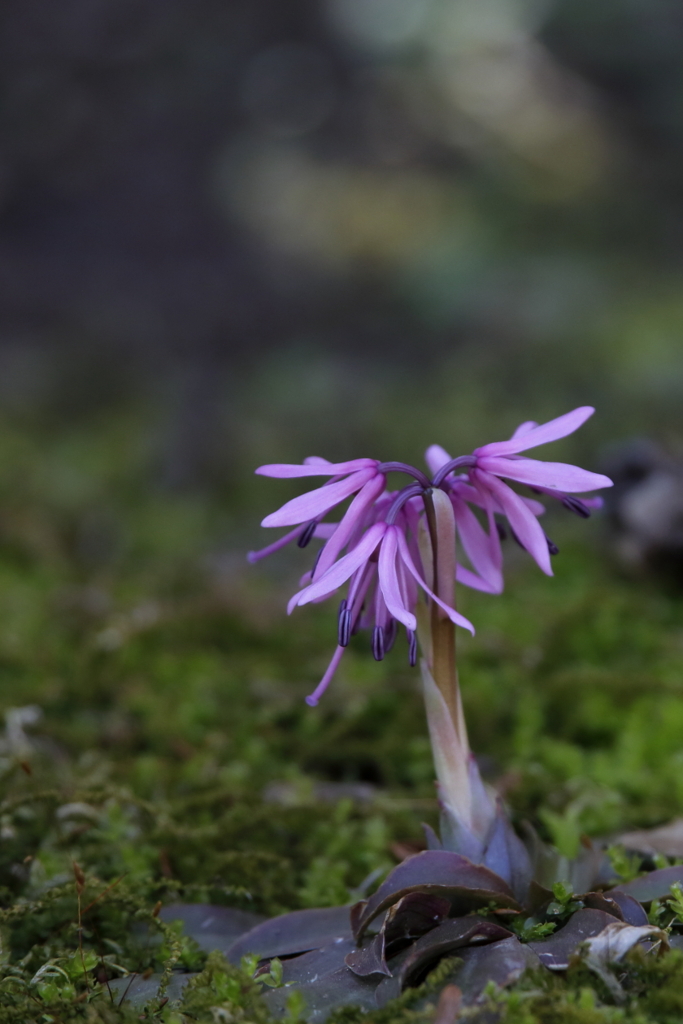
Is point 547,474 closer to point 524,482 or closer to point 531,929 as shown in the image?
point 524,482

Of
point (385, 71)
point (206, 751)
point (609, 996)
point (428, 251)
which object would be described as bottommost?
point (609, 996)

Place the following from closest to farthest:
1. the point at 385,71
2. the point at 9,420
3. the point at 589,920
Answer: the point at 589,920 → the point at 9,420 → the point at 385,71

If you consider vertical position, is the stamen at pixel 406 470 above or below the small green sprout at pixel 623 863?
above

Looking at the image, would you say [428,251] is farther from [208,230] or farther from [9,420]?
[9,420]

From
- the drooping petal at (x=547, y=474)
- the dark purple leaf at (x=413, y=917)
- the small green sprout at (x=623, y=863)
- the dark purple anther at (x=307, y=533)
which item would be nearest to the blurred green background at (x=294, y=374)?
the small green sprout at (x=623, y=863)

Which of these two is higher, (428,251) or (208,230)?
(428,251)

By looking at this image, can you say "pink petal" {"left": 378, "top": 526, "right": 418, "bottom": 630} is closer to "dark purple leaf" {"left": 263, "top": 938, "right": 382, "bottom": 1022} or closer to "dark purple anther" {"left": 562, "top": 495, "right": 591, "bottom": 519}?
"dark purple anther" {"left": 562, "top": 495, "right": 591, "bottom": 519}

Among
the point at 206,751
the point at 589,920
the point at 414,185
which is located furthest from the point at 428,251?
the point at 589,920

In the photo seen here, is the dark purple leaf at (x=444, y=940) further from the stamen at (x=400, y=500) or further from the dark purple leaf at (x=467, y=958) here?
the stamen at (x=400, y=500)
